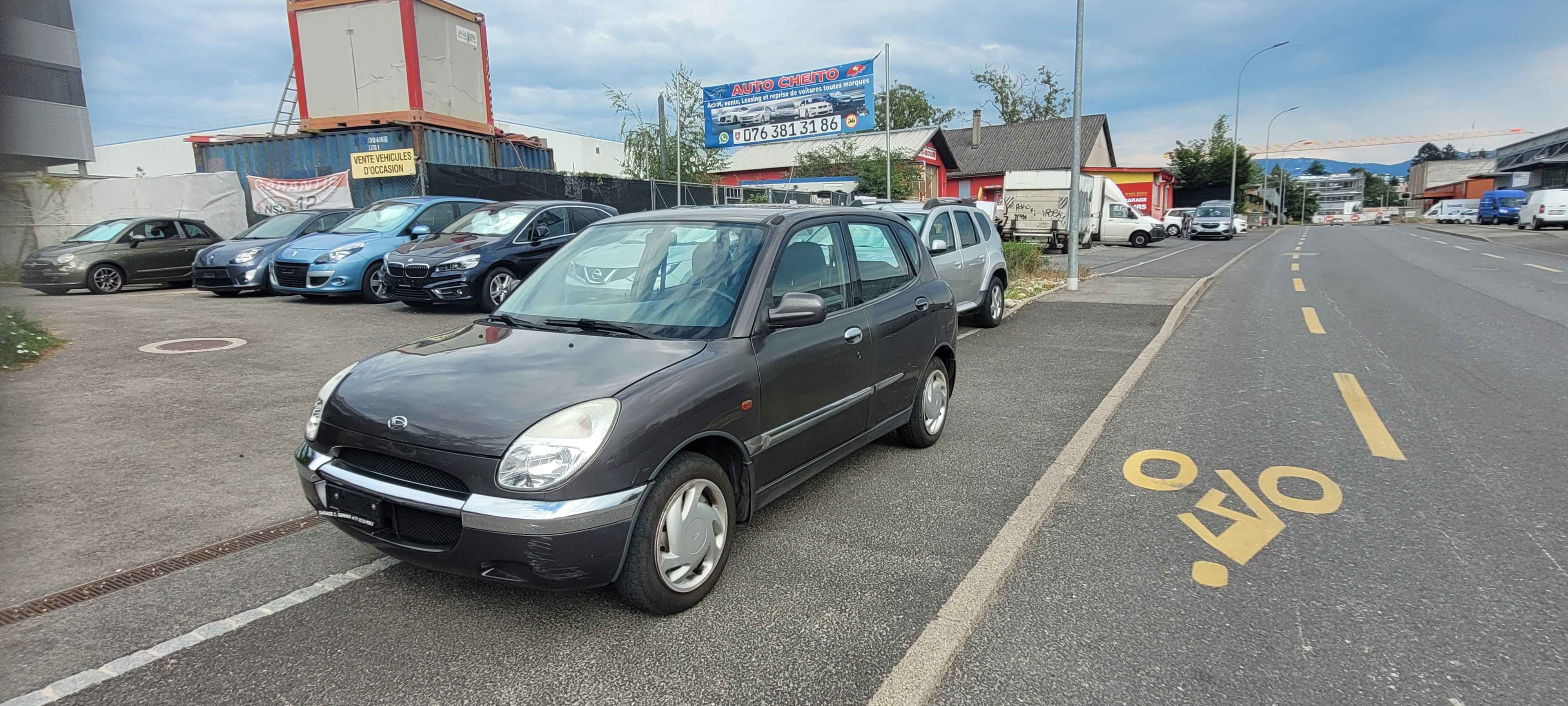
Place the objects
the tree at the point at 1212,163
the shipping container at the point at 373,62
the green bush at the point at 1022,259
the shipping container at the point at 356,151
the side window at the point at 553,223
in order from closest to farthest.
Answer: the side window at the point at 553,223, the green bush at the point at 1022,259, the shipping container at the point at 373,62, the shipping container at the point at 356,151, the tree at the point at 1212,163

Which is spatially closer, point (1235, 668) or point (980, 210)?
point (1235, 668)

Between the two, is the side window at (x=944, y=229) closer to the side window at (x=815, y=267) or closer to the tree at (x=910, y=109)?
the side window at (x=815, y=267)

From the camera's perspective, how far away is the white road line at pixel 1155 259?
19.9 metres

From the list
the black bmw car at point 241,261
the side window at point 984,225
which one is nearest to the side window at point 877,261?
the side window at point 984,225

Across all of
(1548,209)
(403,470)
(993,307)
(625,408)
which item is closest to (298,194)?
(993,307)

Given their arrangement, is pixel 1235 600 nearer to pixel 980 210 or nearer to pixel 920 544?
pixel 920 544

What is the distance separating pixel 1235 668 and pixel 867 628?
50.1 inches

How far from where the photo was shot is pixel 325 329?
32.4ft

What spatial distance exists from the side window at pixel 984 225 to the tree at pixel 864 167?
20264 mm

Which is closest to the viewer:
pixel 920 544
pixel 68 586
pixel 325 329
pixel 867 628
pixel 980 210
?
pixel 867 628

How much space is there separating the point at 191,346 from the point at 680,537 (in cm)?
783

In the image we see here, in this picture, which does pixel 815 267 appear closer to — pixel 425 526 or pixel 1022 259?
pixel 425 526

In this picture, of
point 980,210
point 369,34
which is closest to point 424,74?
point 369,34

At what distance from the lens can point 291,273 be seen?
40.4ft
